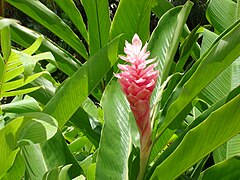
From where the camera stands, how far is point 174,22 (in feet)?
3.86

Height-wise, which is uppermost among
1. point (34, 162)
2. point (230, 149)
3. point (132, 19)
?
point (132, 19)

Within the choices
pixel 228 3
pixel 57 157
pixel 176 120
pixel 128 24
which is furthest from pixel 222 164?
pixel 228 3

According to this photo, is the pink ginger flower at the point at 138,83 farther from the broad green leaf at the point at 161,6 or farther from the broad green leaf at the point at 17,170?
the broad green leaf at the point at 161,6

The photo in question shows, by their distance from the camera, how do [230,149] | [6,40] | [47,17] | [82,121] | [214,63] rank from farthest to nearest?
[47,17] → [82,121] → [230,149] → [214,63] → [6,40]

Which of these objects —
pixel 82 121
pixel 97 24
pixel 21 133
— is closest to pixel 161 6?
pixel 97 24

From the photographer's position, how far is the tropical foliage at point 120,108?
0.80m

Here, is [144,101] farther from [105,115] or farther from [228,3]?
[228,3]

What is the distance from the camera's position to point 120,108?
105 centimetres

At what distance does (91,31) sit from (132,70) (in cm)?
70

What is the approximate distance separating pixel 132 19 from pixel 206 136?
584 mm

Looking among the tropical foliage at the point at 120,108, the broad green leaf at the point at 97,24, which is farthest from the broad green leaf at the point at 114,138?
the broad green leaf at the point at 97,24

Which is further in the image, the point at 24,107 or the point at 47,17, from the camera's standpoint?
the point at 47,17

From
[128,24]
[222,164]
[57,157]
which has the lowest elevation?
[222,164]

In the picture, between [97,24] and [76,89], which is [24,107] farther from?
[97,24]
